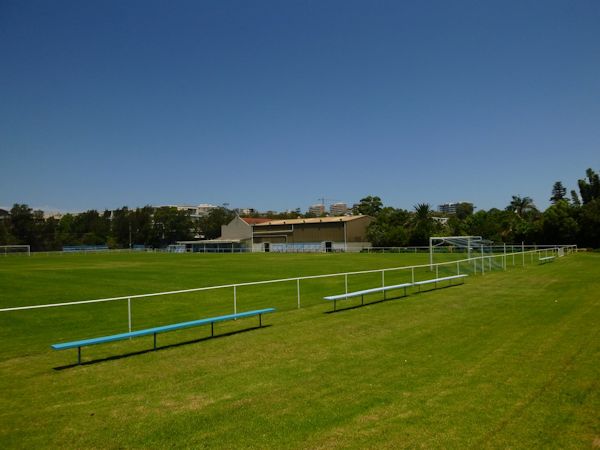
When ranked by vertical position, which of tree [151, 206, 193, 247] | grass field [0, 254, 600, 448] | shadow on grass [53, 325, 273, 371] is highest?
tree [151, 206, 193, 247]

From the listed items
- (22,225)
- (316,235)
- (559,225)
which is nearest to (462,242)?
→ (559,225)

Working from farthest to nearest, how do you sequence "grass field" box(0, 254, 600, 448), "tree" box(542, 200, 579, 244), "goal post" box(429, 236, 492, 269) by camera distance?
1. "tree" box(542, 200, 579, 244)
2. "goal post" box(429, 236, 492, 269)
3. "grass field" box(0, 254, 600, 448)

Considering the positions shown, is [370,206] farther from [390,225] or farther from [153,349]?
[153,349]

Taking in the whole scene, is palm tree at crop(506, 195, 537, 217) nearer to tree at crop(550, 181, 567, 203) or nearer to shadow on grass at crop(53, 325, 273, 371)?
tree at crop(550, 181, 567, 203)

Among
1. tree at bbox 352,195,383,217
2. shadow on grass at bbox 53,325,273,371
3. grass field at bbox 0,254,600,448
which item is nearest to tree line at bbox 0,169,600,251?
tree at bbox 352,195,383,217

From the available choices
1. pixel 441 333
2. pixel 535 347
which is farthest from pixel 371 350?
pixel 535 347

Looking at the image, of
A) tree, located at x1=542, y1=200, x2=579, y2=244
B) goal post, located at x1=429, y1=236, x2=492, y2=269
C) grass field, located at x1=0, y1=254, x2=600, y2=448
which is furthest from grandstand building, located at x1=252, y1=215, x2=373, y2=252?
grass field, located at x1=0, y1=254, x2=600, y2=448

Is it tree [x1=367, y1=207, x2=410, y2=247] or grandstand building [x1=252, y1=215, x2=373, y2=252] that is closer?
tree [x1=367, y1=207, x2=410, y2=247]

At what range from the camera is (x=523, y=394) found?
6.89 metres

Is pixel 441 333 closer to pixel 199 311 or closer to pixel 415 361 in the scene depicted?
pixel 415 361

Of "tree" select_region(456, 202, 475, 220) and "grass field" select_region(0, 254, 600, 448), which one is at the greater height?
"tree" select_region(456, 202, 475, 220)

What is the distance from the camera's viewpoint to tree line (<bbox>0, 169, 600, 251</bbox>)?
6056cm

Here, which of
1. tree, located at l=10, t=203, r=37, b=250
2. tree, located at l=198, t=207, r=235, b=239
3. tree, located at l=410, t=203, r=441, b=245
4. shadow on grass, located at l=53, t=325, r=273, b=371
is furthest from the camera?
tree, located at l=198, t=207, r=235, b=239

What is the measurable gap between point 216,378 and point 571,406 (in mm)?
5443
